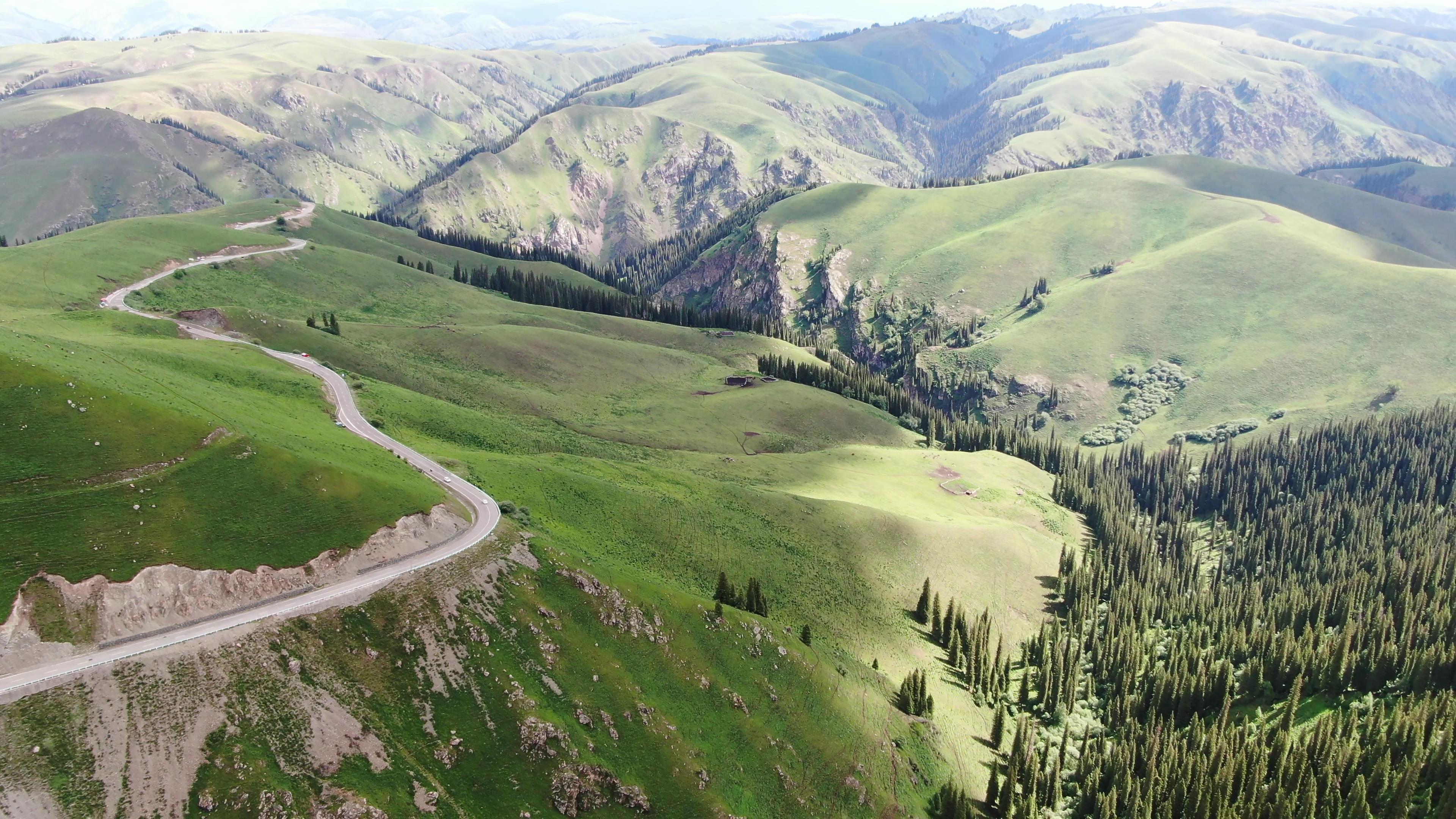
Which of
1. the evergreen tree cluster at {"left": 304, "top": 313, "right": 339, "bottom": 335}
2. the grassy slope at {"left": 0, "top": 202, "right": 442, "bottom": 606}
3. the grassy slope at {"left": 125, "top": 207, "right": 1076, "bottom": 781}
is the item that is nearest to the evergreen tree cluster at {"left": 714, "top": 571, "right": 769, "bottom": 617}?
the grassy slope at {"left": 125, "top": 207, "right": 1076, "bottom": 781}

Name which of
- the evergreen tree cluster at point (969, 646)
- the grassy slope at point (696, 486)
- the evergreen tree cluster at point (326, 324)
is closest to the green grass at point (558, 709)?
the grassy slope at point (696, 486)

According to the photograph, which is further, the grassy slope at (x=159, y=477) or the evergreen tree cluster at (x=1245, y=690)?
the evergreen tree cluster at (x=1245, y=690)

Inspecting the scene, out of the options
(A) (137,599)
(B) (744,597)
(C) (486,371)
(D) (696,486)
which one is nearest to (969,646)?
Answer: (B) (744,597)

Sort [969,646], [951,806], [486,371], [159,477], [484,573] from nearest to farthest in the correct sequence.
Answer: [159,477], [484,573], [951,806], [969,646], [486,371]

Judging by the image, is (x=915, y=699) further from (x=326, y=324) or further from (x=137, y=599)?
(x=326, y=324)

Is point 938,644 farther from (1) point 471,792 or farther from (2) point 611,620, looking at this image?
(1) point 471,792

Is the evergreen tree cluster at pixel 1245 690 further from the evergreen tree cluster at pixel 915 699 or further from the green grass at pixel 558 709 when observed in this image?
the green grass at pixel 558 709
